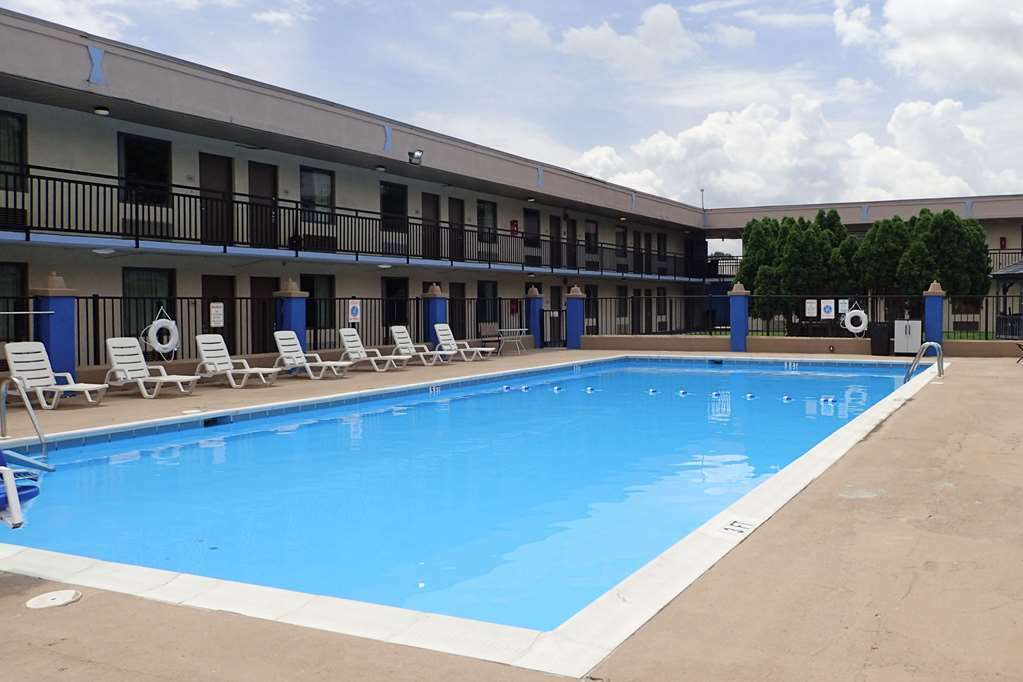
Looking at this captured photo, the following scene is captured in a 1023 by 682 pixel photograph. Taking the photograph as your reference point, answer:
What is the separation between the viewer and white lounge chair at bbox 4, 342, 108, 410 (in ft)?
41.1

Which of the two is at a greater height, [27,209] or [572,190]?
[572,190]

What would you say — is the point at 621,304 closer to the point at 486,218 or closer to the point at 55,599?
the point at 486,218

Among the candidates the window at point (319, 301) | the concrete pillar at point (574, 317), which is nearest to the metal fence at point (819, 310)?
the concrete pillar at point (574, 317)

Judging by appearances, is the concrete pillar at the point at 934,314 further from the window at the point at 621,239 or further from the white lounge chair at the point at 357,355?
the window at the point at 621,239

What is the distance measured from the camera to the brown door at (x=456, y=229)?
2567 centimetres

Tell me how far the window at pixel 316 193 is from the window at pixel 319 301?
5.05 ft

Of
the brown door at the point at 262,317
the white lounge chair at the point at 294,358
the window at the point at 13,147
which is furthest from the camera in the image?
the brown door at the point at 262,317

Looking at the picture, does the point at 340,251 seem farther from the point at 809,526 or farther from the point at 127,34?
the point at 809,526

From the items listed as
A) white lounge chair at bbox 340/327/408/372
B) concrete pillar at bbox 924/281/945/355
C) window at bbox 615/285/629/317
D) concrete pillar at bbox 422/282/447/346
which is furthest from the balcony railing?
concrete pillar at bbox 924/281/945/355

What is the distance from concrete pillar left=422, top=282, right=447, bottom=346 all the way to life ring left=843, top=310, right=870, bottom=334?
10.6 m

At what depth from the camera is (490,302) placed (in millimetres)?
28672

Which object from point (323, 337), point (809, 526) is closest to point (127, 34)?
point (323, 337)

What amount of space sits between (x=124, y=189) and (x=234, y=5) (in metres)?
3.91

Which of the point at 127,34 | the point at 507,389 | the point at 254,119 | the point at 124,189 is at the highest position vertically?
the point at 127,34
